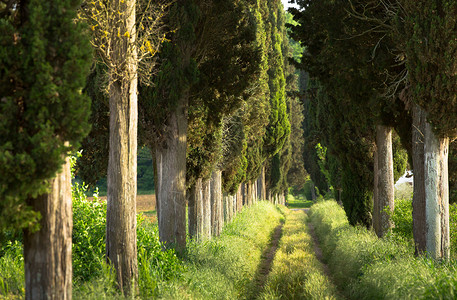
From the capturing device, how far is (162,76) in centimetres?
898

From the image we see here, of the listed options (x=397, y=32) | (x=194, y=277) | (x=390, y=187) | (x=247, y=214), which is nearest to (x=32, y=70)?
(x=194, y=277)

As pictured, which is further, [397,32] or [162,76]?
[162,76]

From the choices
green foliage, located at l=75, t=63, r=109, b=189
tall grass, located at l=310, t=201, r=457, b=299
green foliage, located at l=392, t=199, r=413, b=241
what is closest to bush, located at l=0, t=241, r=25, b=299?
green foliage, located at l=75, t=63, r=109, b=189

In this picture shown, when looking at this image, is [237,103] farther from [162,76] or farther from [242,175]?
[242,175]

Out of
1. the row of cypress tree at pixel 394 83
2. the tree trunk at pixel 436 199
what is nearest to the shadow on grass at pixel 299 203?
the row of cypress tree at pixel 394 83

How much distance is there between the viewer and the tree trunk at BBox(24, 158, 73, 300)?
3.99 meters

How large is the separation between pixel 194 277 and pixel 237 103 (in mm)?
4460

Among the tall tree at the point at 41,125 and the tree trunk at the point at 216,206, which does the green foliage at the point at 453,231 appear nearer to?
the tall tree at the point at 41,125

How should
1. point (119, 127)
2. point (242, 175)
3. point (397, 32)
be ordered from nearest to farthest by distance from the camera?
point (119, 127), point (397, 32), point (242, 175)

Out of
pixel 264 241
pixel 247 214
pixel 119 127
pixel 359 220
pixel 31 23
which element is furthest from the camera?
pixel 247 214

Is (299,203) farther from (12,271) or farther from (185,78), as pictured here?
(12,271)

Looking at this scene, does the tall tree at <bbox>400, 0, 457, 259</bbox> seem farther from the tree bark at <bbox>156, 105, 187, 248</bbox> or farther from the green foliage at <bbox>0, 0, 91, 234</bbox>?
the green foliage at <bbox>0, 0, 91, 234</bbox>

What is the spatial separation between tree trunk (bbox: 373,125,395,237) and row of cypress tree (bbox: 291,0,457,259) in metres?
0.03

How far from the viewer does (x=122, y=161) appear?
6117mm
